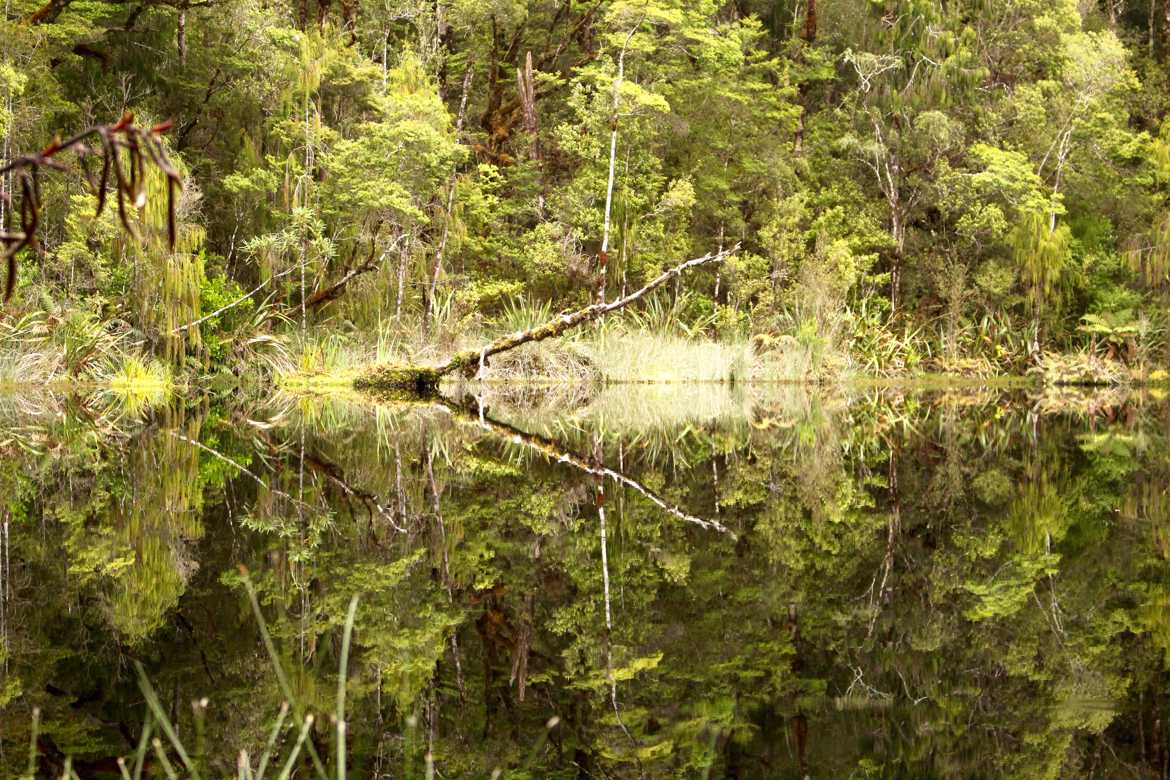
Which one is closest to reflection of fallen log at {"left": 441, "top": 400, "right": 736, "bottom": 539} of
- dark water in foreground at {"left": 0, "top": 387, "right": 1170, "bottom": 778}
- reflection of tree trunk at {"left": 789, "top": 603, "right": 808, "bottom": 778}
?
dark water in foreground at {"left": 0, "top": 387, "right": 1170, "bottom": 778}

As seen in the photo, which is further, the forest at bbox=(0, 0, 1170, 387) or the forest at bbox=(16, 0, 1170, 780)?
the forest at bbox=(0, 0, 1170, 387)

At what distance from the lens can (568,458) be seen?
744cm

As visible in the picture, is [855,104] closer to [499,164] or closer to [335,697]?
[499,164]

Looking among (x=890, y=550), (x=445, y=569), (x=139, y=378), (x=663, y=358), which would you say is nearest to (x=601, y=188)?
(x=663, y=358)

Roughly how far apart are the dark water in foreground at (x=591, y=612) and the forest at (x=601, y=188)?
8581 millimetres

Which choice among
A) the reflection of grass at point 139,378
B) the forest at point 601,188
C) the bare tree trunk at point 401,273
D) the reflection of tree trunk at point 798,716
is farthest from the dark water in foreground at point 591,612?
the bare tree trunk at point 401,273

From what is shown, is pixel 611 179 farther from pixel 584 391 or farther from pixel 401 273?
pixel 584 391

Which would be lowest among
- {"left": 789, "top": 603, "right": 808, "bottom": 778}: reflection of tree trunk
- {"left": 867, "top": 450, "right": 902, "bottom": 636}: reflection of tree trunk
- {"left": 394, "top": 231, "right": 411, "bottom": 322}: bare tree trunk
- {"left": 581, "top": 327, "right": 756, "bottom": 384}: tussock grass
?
{"left": 581, "top": 327, "right": 756, "bottom": 384}: tussock grass

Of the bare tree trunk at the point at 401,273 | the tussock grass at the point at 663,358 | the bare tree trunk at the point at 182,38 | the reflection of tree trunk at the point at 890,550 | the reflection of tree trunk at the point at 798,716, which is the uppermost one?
the bare tree trunk at the point at 182,38

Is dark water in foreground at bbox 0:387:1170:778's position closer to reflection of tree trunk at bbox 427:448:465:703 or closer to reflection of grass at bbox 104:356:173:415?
reflection of tree trunk at bbox 427:448:465:703

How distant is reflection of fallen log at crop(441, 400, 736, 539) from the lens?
5109 millimetres

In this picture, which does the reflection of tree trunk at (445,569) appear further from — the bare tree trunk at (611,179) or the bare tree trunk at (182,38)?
the bare tree trunk at (182,38)

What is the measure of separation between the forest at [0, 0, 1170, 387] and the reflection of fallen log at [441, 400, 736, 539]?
17.2ft

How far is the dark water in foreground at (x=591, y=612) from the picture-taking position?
2.33m
